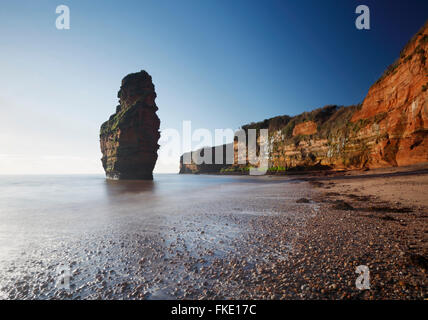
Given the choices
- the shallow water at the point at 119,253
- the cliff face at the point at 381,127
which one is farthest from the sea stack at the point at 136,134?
the cliff face at the point at 381,127

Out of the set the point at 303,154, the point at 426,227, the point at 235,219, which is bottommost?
the point at 235,219

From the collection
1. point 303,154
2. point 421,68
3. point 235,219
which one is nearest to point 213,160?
point 303,154

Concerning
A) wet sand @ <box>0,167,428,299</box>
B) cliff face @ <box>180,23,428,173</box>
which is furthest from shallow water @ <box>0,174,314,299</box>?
cliff face @ <box>180,23,428,173</box>

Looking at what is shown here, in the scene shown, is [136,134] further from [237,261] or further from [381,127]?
[381,127]

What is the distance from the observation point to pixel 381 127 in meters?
28.7

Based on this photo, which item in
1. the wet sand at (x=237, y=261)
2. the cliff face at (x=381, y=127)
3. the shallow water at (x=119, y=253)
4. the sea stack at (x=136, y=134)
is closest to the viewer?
the wet sand at (x=237, y=261)

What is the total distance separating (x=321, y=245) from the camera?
4.25m

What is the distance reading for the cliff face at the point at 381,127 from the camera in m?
22.2

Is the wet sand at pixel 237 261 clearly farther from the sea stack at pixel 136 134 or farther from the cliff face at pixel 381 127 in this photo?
the sea stack at pixel 136 134

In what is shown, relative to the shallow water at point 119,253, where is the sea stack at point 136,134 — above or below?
above

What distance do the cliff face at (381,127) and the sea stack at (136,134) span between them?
44281 millimetres
